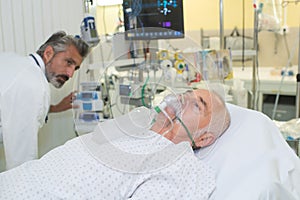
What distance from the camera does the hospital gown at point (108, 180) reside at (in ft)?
3.79

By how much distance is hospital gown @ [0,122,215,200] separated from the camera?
1.15 meters

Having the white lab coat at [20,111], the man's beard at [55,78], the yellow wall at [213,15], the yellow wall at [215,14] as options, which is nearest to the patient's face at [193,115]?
the white lab coat at [20,111]

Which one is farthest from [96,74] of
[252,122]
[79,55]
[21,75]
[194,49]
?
[252,122]

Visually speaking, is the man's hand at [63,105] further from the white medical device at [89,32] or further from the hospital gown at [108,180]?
the hospital gown at [108,180]

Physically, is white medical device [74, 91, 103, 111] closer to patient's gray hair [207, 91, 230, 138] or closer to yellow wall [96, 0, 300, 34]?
patient's gray hair [207, 91, 230, 138]

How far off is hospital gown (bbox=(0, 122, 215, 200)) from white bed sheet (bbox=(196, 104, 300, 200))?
70mm

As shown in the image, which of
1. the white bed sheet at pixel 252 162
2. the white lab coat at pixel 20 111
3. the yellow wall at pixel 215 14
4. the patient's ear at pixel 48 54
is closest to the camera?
the white bed sheet at pixel 252 162

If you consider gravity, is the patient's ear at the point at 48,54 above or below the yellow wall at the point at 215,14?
below

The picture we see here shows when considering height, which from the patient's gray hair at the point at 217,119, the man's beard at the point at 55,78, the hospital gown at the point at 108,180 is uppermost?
the man's beard at the point at 55,78

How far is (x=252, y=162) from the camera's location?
3.95 ft

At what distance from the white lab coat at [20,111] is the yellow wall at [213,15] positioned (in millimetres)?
1544

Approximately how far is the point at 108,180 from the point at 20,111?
2.28 feet

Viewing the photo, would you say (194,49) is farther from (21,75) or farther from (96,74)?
(21,75)

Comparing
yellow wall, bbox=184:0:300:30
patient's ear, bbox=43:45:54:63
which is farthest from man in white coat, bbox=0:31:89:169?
yellow wall, bbox=184:0:300:30
